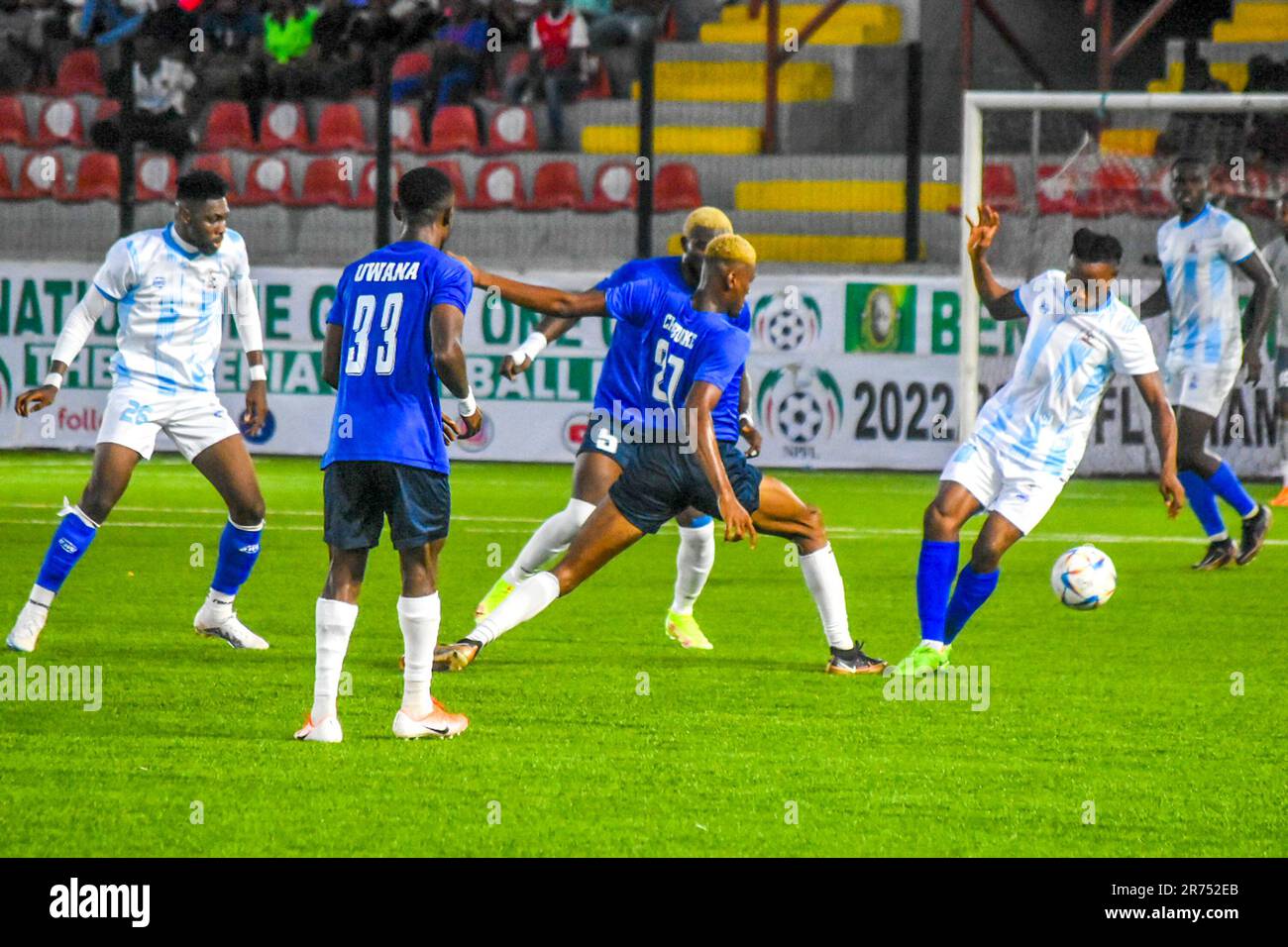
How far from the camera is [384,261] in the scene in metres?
6.86

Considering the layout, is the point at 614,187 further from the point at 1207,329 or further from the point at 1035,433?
the point at 1035,433

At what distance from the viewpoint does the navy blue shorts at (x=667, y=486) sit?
8.12 meters

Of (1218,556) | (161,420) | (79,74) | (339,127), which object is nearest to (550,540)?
(161,420)

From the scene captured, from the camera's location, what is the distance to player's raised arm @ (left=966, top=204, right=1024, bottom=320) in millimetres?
8695

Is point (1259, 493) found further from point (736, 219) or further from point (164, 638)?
point (164, 638)

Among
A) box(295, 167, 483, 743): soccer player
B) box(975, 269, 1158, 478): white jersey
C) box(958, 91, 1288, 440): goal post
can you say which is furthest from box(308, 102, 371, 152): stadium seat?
box(295, 167, 483, 743): soccer player

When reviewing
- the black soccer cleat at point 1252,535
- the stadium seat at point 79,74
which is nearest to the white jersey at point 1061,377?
the black soccer cleat at point 1252,535

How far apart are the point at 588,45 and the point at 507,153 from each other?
1758 mm

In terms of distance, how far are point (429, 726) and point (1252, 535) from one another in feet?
22.6

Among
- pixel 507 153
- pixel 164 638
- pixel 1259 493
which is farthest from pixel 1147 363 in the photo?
pixel 507 153

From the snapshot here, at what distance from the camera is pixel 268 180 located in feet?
72.7

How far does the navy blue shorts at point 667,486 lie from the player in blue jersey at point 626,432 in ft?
1.24

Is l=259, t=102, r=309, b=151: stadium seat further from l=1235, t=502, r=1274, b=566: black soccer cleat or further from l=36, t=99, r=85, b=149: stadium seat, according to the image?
l=1235, t=502, r=1274, b=566: black soccer cleat
